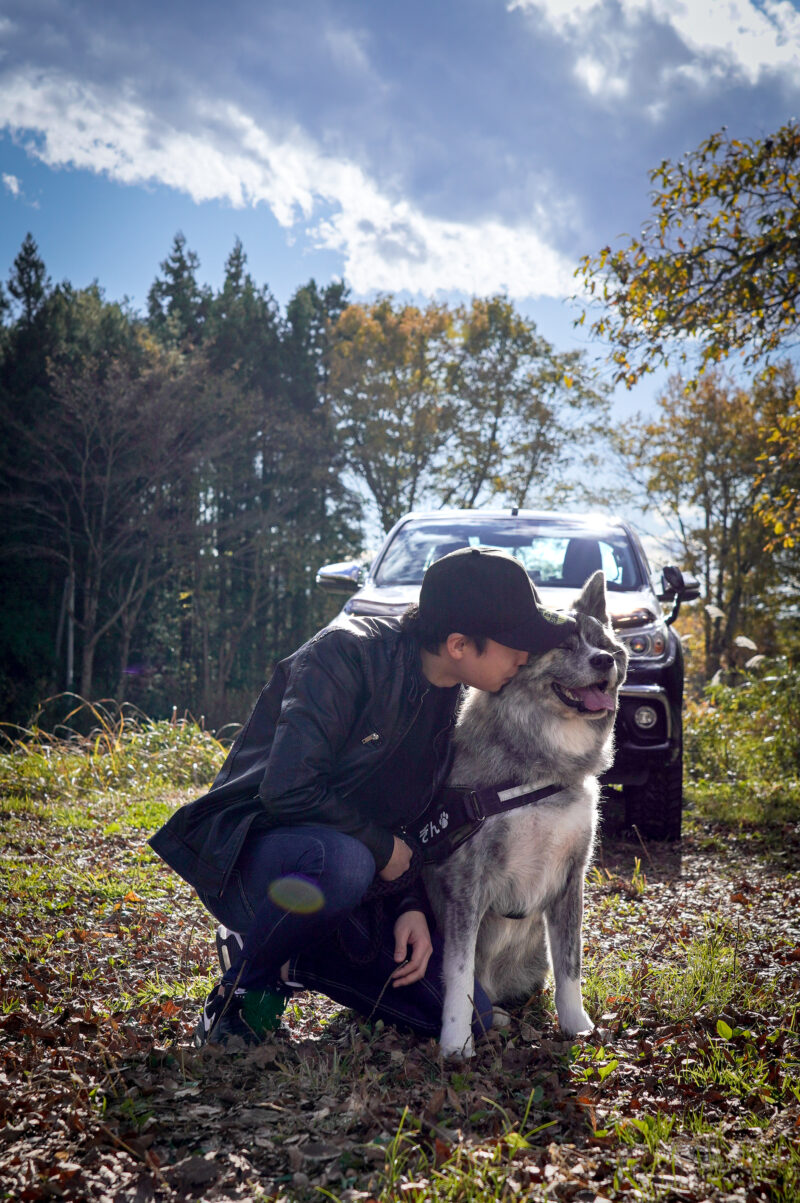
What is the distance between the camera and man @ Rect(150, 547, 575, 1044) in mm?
2631

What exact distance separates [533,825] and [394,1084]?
92 cm

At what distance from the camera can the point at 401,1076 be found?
2.65m

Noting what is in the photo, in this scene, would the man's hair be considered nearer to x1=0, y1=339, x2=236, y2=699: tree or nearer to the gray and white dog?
the gray and white dog

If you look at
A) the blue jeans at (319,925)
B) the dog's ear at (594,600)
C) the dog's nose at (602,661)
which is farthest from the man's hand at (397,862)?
the dog's ear at (594,600)

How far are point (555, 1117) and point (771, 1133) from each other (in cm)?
58

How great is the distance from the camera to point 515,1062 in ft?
9.10

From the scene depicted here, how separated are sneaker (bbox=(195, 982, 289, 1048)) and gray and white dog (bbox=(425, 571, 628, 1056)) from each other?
23.6 inches

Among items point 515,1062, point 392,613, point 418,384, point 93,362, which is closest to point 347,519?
point 418,384

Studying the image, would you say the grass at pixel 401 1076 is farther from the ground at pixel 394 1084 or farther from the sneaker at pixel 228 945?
the sneaker at pixel 228 945

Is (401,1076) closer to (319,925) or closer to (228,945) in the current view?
(319,925)

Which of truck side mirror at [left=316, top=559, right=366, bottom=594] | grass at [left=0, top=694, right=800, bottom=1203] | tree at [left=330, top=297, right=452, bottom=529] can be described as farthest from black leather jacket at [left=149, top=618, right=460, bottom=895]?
tree at [left=330, top=297, right=452, bottom=529]

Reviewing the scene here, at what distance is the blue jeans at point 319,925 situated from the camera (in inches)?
103

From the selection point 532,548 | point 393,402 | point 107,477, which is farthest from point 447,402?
point 532,548

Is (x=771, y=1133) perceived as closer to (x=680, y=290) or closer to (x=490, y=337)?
(x=680, y=290)
